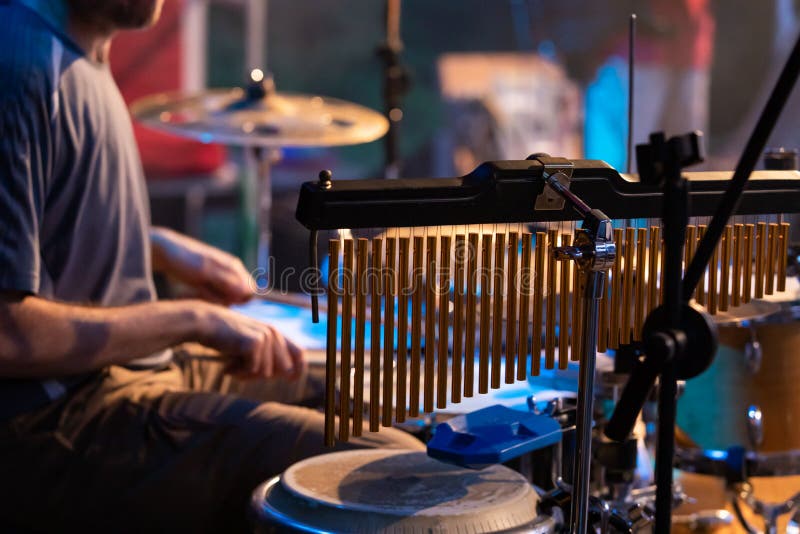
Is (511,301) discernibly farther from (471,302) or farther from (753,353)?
(753,353)

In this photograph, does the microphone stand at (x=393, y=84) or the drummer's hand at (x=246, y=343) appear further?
the microphone stand at (x=393, y=84)

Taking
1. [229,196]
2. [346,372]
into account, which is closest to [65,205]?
[346,372]

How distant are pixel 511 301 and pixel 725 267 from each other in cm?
43

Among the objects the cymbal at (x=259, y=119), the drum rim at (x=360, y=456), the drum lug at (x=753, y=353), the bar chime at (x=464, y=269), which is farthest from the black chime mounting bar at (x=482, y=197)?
the cymbal at (x=259, y=119)

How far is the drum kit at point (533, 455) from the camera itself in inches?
55.9

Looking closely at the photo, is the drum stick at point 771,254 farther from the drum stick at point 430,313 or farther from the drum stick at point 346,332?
the drum stick at point 346,332

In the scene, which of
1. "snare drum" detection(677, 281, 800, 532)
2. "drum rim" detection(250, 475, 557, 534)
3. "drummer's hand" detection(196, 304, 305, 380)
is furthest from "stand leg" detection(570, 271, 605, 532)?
"snare drum" detection(677, 281, 800, 532)

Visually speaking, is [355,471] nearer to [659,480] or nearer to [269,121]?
[659,480]

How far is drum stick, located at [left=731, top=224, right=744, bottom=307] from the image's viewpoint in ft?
5.39

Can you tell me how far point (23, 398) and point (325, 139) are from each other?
149 cm

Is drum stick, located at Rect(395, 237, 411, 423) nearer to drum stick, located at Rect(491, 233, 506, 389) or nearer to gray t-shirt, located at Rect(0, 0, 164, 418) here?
drum stick, located at Rect(491, 233, 506, 389)

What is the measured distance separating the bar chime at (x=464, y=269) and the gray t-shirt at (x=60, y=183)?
2.09ft

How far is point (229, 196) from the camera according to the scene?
5.71 m

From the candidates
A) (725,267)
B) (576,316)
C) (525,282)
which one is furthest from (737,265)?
(525,282)
